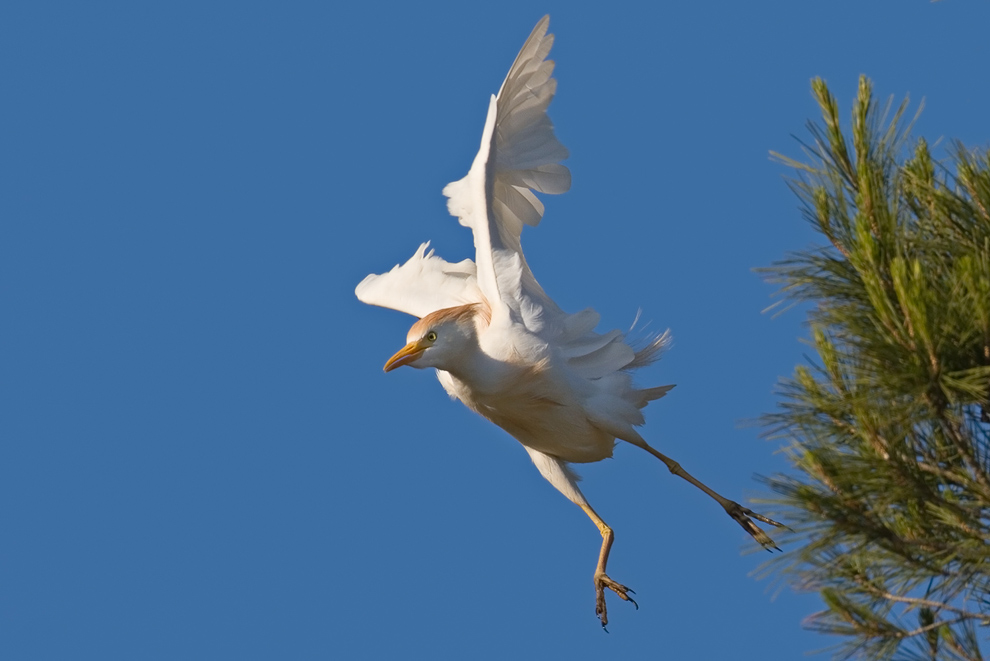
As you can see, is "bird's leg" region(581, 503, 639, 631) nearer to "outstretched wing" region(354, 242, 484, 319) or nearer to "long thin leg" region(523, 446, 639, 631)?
"long thin leg" region(523, 446, 639, 631)

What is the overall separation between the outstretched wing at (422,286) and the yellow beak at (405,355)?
35.7 inches

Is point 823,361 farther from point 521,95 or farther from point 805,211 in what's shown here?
point 521,95

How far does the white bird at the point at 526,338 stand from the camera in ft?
25.2

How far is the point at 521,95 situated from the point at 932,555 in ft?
12.6

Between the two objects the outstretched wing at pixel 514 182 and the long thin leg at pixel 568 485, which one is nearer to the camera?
the outstretched wing at pixel 514 182

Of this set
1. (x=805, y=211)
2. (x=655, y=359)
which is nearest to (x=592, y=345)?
(x=655, y=359)

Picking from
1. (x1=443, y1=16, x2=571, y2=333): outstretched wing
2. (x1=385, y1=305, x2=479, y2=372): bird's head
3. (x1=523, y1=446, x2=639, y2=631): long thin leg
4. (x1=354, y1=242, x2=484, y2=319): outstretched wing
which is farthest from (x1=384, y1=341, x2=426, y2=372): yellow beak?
(x1=523, y1=446, x2=639, y2=631): long thin leg

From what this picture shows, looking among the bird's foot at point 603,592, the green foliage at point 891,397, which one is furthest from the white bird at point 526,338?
the green foliage at point 891,397

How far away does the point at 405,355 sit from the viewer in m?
7.48

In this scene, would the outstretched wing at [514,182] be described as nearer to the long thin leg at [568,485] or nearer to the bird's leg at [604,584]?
the long thin leg at [568,485]

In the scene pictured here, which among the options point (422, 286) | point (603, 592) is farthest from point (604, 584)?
point (422, 286)

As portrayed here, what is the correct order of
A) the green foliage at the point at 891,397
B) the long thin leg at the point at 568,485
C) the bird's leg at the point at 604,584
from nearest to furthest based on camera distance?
1. the green foliage at the point at 891,397
2. the bird's leg at the point at 604,584
3. the long thin leg at the point at 568,485

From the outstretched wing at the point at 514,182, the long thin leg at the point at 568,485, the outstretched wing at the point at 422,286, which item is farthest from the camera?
the outstretched wing at the point at 422,286

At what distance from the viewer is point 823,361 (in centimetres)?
495
